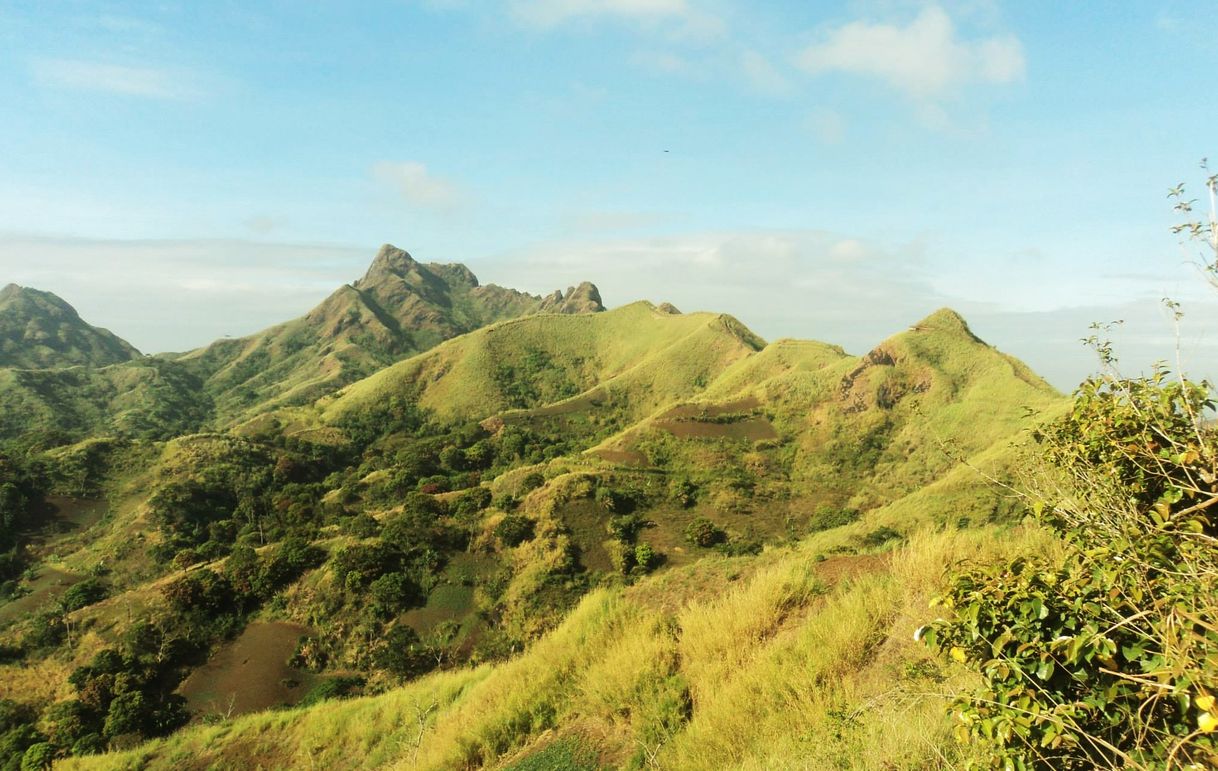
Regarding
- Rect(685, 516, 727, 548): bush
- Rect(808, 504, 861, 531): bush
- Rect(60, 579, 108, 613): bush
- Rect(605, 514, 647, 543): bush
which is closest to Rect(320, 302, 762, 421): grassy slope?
Rect(605, 514, 647, 543): bush

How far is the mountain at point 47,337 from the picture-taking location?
138625 mm

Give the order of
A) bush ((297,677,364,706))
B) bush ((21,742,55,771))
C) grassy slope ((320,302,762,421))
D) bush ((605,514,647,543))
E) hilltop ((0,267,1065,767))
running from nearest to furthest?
1. hilltop ((0,267,1065,767))
2. bush ((21,742,55,771))
3. bush ((297,677,364,706))
4. bush ((605,514,647,543))
5. grassy slope ((320,302,762,421))

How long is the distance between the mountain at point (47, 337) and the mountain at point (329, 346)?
25907 millimetres

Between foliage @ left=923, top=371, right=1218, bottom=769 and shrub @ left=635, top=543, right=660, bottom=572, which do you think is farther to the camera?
shrub @ left=635, top=543, right=660, bottom=572

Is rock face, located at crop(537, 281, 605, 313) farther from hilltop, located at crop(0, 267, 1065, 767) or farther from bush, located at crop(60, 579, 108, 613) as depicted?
bush, located at crop(60, 579, 108, 613)

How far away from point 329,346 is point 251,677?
13605cm

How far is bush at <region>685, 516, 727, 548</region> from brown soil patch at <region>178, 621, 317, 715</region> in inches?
786

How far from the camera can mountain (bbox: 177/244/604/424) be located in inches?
4811

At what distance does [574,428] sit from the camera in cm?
6881

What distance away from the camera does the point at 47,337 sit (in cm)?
14962

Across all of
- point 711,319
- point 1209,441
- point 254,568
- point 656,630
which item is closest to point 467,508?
point 254,568

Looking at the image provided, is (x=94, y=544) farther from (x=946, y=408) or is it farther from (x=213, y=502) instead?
(x=946, y=408)

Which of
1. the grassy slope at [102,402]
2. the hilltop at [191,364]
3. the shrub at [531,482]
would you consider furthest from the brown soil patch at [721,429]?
the grassy slope at [102,402]

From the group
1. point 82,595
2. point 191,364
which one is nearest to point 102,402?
point 191,364
